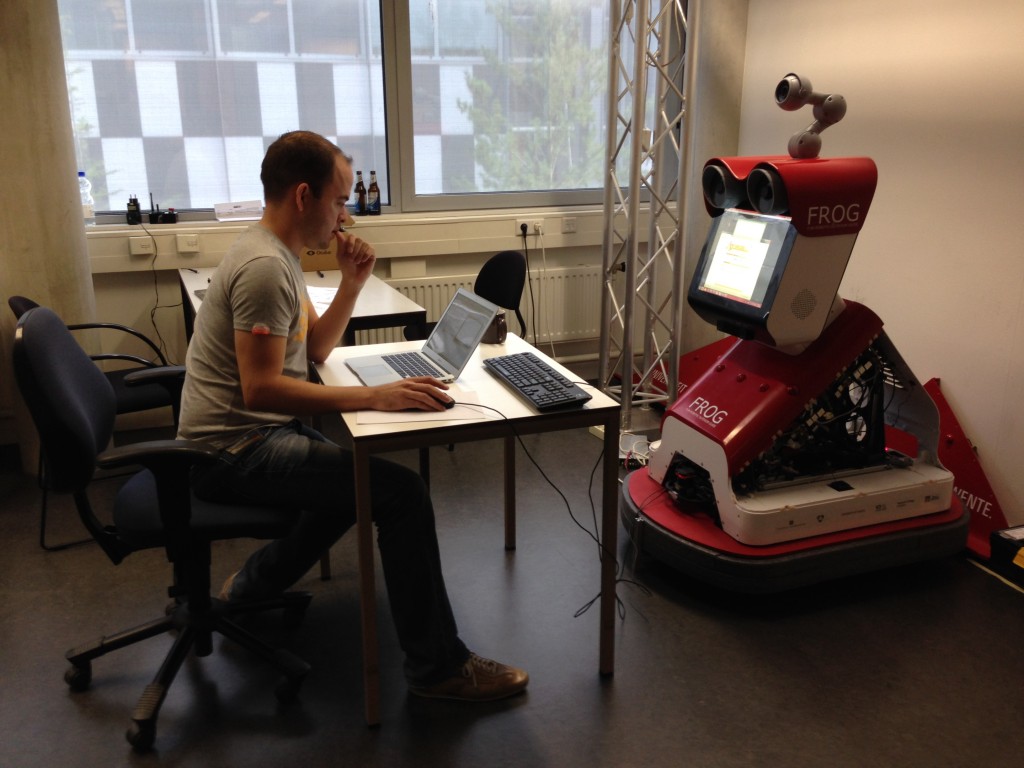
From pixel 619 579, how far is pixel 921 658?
2.97ft

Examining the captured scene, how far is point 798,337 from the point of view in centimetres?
270

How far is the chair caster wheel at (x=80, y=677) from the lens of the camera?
2291 mm

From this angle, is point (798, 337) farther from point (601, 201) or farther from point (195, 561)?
point (601, 201)

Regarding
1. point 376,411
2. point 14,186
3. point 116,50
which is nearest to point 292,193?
point 376,411

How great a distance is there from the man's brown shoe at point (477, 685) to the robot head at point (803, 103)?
180cm

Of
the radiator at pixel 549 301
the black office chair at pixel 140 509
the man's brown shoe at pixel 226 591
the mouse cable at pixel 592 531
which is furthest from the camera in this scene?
the radiator at pixel 549 301

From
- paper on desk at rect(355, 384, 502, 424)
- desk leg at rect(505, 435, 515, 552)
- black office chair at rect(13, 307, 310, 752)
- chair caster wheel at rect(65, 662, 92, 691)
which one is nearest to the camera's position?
black office chair at rect(13, 307, 310, 752)

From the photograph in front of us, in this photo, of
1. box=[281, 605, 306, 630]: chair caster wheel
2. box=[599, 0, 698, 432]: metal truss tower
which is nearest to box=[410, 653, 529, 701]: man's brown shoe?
box=[281, 605, 306, 630]: chair caster wheel

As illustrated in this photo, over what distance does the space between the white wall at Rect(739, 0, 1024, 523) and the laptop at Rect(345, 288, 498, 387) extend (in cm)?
198

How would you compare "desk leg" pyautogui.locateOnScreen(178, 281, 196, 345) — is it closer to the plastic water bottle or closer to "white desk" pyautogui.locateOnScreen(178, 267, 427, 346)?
"white desk" pyautogui.locateOnScreen(178, 267, 427, 346)

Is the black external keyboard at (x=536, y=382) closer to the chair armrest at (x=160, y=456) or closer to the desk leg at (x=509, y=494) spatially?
the desk leg at (x=509, y=494)

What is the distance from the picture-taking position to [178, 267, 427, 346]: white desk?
3.34 m

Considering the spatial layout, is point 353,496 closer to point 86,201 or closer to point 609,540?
point 609,540

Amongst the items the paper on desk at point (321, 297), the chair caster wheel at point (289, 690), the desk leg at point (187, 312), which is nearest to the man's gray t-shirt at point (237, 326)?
the chair caster wheel at point (289, 690)
